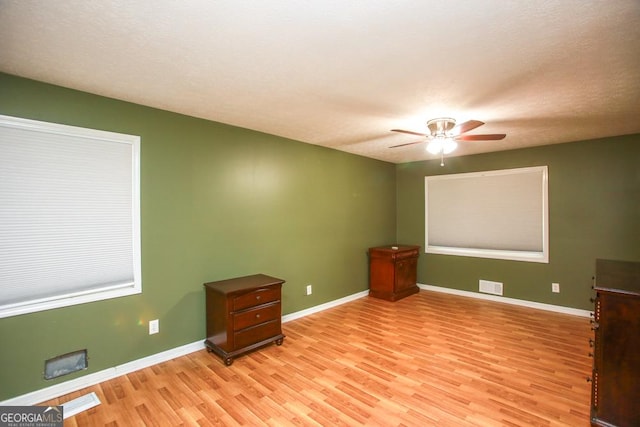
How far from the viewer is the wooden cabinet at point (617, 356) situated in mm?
1765

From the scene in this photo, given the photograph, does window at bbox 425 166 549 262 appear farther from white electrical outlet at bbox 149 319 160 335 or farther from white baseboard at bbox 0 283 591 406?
white electrical outlet at bbox 149 319 160 335

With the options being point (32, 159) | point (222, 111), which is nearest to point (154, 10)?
point (222, 111)

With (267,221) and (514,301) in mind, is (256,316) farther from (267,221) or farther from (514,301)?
(514,301)

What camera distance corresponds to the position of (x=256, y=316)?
294 centimetres

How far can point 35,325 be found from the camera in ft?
7.18

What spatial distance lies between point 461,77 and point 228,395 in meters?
2.86

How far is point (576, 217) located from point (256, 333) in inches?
169

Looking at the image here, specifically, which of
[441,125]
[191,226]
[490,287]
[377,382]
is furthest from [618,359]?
[191,226]

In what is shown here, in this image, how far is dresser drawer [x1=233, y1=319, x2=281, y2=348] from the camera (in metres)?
2.81

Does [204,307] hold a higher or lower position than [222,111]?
lower

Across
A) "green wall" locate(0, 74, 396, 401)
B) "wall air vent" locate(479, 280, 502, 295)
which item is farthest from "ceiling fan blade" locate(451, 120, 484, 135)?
"wall air vent" locate(479, 280, 502, 295)

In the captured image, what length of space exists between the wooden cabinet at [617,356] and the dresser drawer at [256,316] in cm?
251

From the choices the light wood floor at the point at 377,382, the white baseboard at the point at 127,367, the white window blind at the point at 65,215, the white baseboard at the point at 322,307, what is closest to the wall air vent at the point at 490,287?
the white baseboard at the point at 127,367

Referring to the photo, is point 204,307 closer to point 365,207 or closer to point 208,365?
point 208,365
